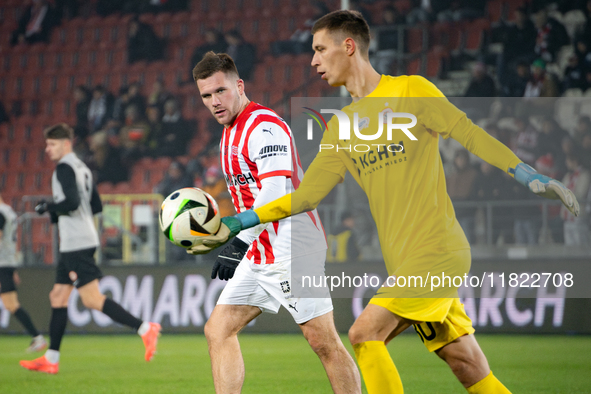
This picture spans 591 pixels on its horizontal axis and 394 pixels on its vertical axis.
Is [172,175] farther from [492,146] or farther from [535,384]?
[492,146]

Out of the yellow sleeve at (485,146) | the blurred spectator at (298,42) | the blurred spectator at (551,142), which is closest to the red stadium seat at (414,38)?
the blurred spectator at (298,42)

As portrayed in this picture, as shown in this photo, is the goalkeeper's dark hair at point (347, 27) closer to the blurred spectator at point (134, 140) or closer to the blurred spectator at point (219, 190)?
the blurred spectator at point (219, 190)

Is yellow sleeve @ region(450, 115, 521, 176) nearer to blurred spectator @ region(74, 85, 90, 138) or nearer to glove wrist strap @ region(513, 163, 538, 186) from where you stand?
glove wrist strap @ region(513, 163, 538, 186)

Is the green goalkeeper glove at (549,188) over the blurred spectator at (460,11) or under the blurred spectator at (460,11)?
under

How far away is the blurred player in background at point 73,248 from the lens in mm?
6922

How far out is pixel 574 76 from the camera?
11.7 metres

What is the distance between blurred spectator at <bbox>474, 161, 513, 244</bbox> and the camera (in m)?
9.94

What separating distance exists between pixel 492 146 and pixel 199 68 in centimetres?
189

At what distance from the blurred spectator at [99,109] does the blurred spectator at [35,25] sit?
10.8ft

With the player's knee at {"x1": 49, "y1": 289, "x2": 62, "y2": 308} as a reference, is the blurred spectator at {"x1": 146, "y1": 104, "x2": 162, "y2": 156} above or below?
above

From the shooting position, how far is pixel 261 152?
13.0 ft

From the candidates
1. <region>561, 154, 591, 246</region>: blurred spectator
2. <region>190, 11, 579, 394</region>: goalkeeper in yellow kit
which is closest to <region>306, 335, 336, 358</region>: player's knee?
<region>190, 11, 579, 394</region>: goalkeeper in yellow kit

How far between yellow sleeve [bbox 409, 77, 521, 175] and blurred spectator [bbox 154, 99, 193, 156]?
11.6 meters

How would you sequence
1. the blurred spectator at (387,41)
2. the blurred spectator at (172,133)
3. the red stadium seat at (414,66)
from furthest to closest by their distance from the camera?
the blurred spectator at (172,133)
the red stadium seat at (414,66)
the blurred spectator at (387,41)
